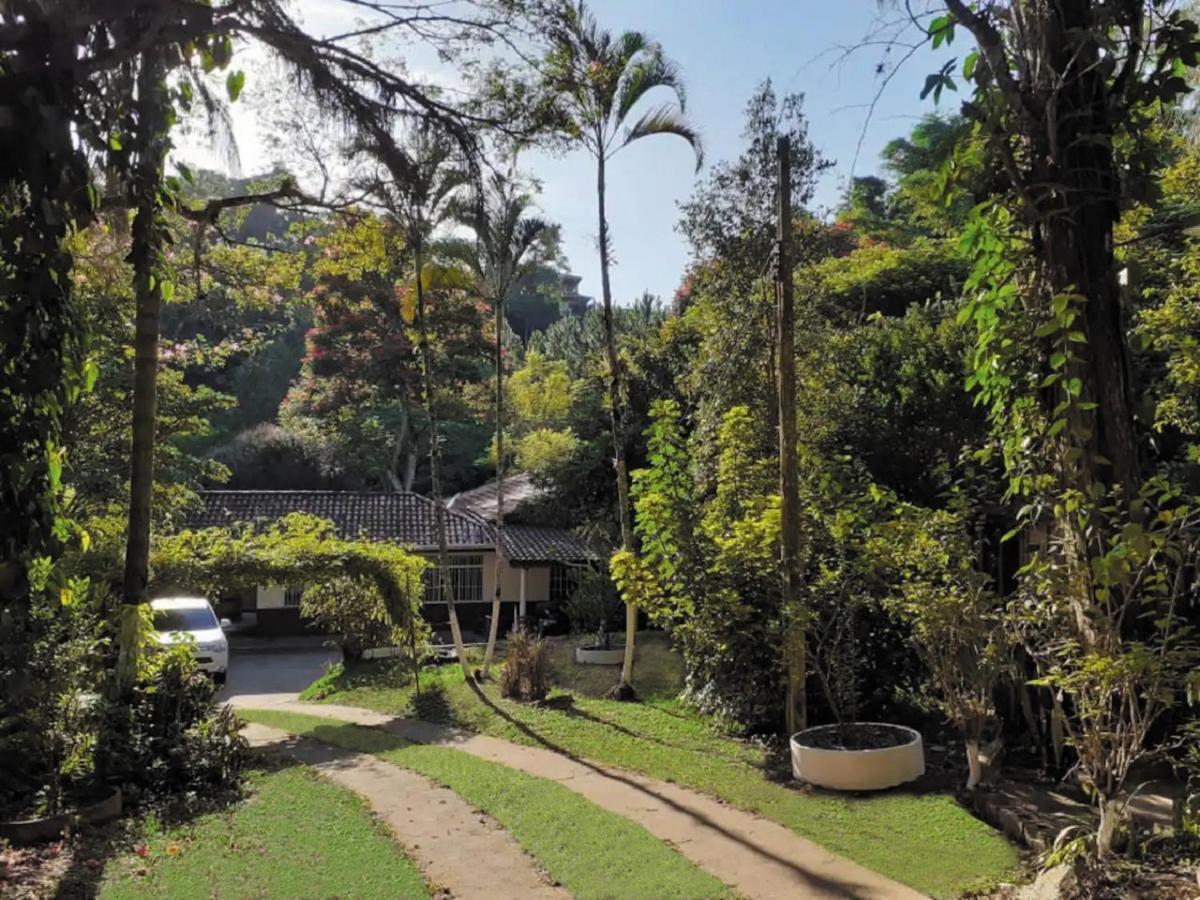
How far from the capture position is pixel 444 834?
20.2ft

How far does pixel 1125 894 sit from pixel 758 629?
4880 mm

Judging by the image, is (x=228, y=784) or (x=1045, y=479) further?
(x=228, y=784)

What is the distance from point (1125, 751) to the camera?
14.5ft

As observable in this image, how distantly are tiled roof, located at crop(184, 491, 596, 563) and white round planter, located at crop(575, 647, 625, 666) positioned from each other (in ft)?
19.5

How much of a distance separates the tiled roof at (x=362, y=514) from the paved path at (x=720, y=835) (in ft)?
42.5

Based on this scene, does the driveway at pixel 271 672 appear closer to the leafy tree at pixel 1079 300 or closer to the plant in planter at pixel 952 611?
the plant in planter at pixel 952 611

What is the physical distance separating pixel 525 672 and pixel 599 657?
110 inches

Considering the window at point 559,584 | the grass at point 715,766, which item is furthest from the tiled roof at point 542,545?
the grass at point 715,766

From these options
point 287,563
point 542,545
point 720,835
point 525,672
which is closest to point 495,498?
point 542,545

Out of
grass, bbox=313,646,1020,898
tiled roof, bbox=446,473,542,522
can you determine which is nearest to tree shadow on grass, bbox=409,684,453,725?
grass, bbox=313,646,1020,898

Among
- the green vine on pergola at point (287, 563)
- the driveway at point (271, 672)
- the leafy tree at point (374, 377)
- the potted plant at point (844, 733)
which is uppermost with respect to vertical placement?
the leafy tree at point (374, 377)

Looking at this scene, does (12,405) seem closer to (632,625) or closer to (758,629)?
(758,629)

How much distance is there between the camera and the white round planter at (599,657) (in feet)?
46.4

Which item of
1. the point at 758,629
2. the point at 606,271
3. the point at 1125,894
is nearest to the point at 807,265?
the point at 606,271
